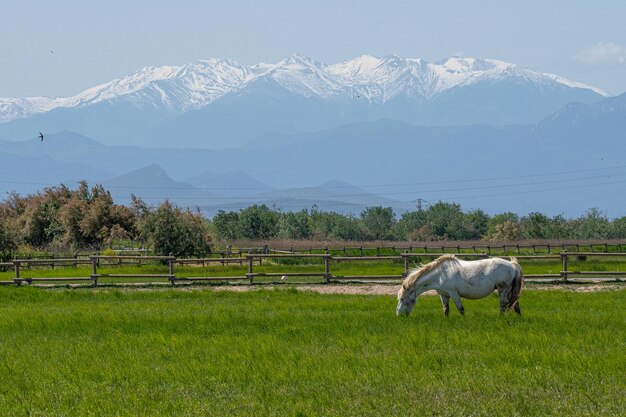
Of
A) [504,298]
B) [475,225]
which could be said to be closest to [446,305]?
[504,298]

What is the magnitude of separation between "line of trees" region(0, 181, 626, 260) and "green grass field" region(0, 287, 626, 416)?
30491 millimetres

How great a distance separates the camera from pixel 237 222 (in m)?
115

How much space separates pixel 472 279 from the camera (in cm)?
2161

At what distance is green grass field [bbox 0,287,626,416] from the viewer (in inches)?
521

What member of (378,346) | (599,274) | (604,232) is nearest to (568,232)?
(604,232)

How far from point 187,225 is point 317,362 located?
133 ft

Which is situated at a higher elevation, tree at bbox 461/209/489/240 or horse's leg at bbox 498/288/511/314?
tree at bbox 461/209/489/240

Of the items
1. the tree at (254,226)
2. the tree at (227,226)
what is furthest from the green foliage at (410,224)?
the tree at (227,226)

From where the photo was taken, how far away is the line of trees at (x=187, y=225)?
56.2 metres

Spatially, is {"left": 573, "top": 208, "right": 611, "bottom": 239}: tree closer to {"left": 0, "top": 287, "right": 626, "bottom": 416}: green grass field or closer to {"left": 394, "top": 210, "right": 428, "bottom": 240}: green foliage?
{"left": 394, "top": 210, "right": 428, "bottom": 240}: green foliage

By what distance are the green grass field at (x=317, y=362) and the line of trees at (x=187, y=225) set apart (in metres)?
30.5

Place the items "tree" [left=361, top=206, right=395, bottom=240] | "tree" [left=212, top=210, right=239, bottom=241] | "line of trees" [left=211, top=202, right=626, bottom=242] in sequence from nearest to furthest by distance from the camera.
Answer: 1. "line of trees" [left=211, top=202, right=626, bottom=242]
2. "tree" [left=212, top=210, right=239, bottom=241]
3. "tree" [left=361, top=206, right=395, bottom=240]

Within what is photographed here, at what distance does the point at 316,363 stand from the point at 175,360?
261 cm

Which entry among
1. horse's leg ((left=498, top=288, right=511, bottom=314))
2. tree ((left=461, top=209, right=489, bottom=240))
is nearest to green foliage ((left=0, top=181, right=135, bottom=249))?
horse's leg ((left=498, top=288, right=511, bottom=314))
